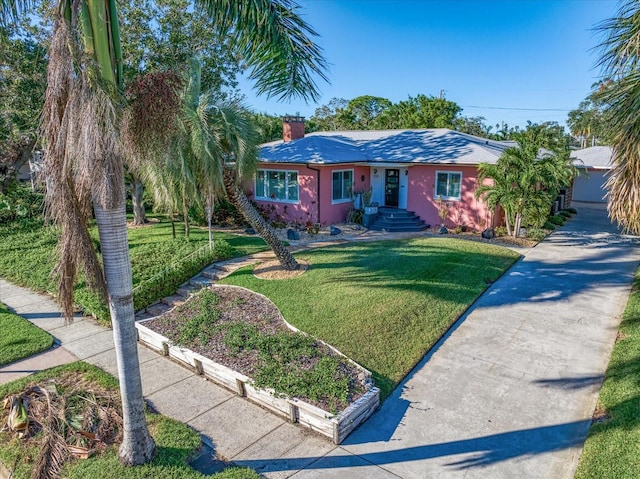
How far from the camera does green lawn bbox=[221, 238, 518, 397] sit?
8.31 metres

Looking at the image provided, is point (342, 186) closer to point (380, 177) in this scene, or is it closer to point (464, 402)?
point (380, 177)

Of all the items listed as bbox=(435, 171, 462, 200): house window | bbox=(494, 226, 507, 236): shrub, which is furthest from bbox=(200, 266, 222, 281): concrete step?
bbox=(494, 226, 507, 236): shrub

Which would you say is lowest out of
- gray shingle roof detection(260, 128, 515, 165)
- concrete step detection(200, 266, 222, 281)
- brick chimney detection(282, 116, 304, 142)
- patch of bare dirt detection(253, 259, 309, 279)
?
concrete step detection(200, 266, 222, 281)

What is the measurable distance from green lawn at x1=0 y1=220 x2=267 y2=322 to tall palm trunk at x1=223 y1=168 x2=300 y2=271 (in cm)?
210

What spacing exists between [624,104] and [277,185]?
15543mm

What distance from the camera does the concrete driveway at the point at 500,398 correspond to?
5648 millimetres

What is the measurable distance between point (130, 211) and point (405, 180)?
52.5ft

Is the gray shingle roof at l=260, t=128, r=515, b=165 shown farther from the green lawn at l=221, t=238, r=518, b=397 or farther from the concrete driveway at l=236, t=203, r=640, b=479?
the concrete driveway at l=236, t=203, r=640, b=479

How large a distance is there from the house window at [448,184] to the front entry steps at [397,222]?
1.47m

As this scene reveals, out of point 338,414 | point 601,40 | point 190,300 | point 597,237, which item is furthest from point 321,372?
point 597,237

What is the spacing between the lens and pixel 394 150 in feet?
67.8

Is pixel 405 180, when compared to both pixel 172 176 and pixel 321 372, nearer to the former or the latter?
pixel 172 176

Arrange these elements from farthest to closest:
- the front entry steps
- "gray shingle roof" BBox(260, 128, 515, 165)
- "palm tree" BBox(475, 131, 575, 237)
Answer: the front entry steps
"gray shingle roof" BBox(260, 128, 515, 165)
"palm tree" BBox(475, 131, 575, 237)

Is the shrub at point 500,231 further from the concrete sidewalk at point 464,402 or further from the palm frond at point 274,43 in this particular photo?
the palm frond at point 274,43
